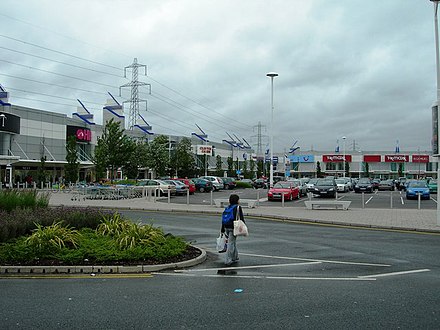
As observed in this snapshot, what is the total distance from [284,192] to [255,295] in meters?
26.8

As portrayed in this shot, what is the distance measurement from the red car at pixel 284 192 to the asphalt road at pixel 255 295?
21883mm

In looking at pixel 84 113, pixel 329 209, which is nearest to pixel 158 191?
pixel 329 209

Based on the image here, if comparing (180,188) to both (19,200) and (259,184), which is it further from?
(19,200)

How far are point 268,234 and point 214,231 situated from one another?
1.98 m

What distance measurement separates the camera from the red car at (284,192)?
3381 cm

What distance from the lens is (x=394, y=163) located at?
112875mm

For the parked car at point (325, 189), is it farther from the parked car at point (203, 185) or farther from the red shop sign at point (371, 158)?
the red shop sign at point (371, 158)

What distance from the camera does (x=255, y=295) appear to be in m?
7.37

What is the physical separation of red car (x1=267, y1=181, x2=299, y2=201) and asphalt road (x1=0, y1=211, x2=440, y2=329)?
71.8ft

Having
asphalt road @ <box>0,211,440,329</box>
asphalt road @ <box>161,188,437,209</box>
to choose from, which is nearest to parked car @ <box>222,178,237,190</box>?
asphalt road @ <box>161,188,437,209</box>

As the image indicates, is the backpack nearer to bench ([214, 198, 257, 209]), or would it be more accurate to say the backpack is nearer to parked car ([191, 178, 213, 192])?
bench ([214, 198, 257, 209])

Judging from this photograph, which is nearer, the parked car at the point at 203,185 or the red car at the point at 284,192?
the red car at the point at 284,192

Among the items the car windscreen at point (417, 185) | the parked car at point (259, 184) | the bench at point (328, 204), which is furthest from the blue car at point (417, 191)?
the parked car at point (259, 184)

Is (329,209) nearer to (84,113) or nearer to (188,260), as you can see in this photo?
(188,260)
